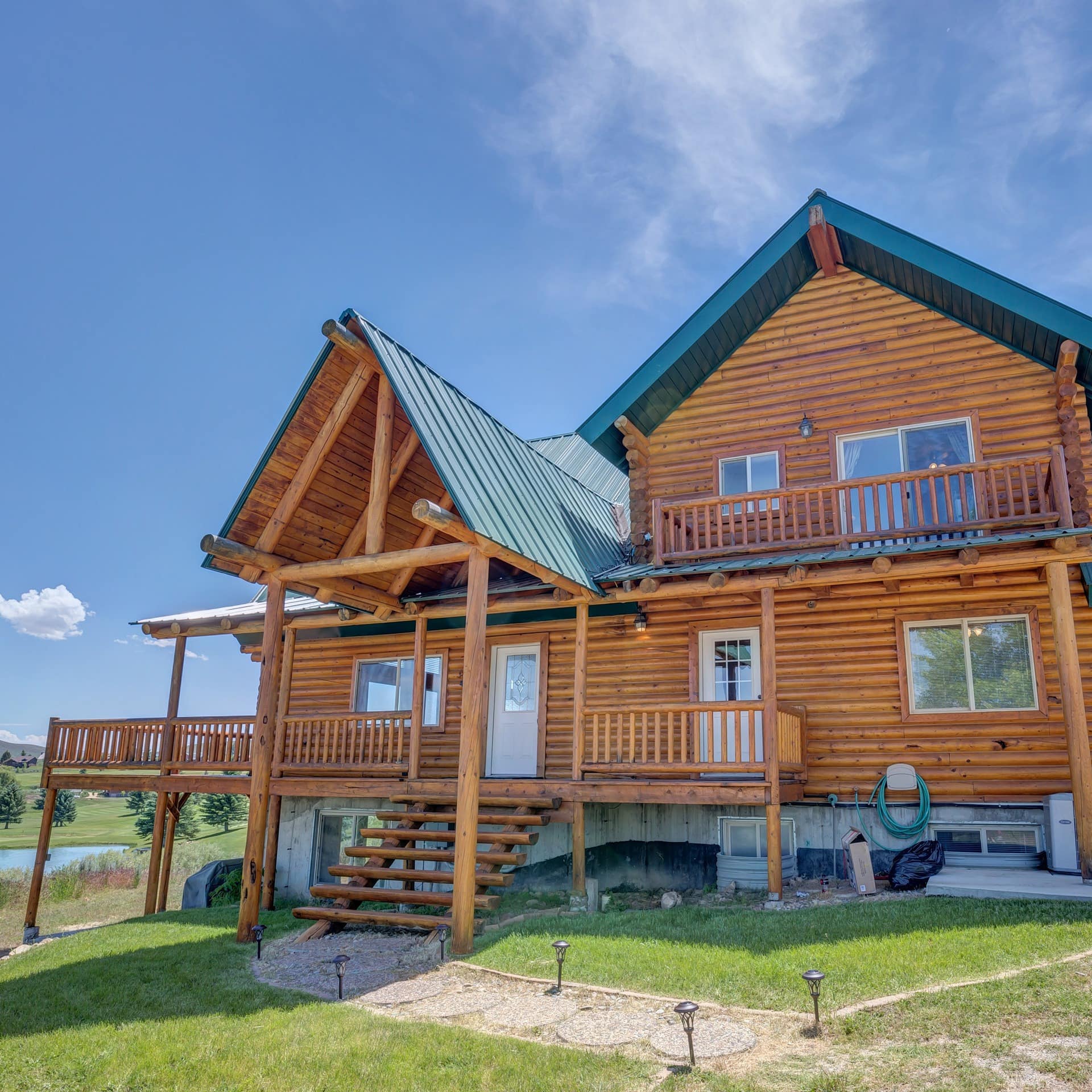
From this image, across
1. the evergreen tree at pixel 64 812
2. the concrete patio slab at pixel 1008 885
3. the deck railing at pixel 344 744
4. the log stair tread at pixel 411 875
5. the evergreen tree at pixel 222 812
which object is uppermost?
the deck railing at pixel 344 744

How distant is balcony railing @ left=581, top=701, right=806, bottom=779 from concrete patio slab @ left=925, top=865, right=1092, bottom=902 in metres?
2.24

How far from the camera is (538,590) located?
13500 mm

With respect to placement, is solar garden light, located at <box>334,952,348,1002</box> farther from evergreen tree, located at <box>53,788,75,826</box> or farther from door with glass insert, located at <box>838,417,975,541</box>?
evergreen tree, located at <box>53,788,75,826</box>

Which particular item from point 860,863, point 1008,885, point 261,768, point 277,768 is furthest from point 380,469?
point 1008,885

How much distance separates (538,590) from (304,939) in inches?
230

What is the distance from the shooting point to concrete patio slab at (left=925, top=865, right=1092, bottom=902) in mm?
8844

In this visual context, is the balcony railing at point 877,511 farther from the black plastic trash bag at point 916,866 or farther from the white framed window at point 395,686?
the white framed window at point 395,686

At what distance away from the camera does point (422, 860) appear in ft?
34.9

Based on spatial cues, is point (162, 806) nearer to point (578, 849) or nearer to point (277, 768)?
point (277, 768)

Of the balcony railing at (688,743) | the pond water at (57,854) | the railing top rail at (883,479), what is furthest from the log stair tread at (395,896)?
the pond water at (57,854)

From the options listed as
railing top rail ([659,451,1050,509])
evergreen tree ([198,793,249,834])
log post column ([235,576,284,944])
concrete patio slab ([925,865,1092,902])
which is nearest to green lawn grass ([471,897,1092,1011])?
concrete patio slab ([925,865,1092,902])

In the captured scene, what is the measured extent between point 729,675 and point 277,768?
23.3 ft

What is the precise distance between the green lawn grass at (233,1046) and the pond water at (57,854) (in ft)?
112

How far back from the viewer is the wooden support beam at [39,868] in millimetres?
14922
